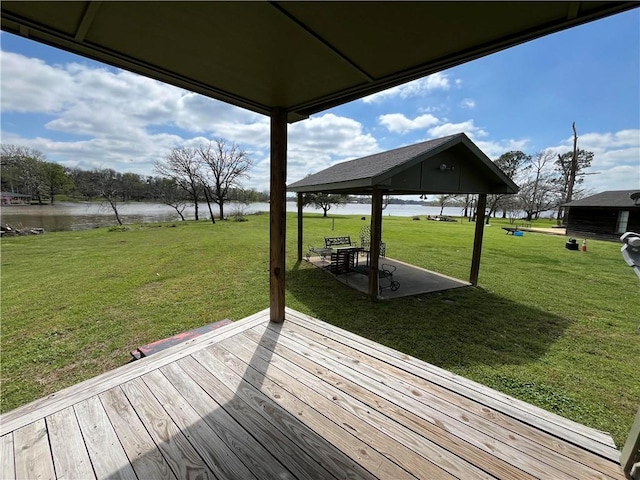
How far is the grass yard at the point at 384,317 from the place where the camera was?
2.92 meters

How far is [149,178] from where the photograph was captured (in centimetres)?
2914

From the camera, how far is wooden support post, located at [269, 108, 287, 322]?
3.00m

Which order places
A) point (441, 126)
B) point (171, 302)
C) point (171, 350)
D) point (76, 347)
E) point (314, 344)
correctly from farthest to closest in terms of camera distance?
point (441, 126) < point (171, 302) < point (76, 347) < point (314, 344) < point (171, 350)

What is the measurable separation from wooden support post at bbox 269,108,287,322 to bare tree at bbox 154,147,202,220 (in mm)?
24259

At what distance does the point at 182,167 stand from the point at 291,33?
25897 millimetres

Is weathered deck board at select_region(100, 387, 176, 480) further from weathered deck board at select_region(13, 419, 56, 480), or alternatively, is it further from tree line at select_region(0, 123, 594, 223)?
tree line at select_region(0, 123, 594, 223)

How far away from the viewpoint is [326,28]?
1.43 metres

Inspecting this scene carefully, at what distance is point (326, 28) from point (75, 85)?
→ 11.0 ft

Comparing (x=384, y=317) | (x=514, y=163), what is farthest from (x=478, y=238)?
(x=514, y=163)

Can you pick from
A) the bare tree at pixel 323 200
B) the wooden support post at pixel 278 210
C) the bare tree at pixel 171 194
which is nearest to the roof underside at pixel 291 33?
the wooden support post at pixel 278 210

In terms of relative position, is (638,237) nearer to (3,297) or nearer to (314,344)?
(314,344)

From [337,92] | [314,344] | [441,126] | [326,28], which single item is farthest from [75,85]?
[441,126]

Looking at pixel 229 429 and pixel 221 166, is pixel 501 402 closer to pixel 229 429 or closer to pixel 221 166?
pixel 229 429

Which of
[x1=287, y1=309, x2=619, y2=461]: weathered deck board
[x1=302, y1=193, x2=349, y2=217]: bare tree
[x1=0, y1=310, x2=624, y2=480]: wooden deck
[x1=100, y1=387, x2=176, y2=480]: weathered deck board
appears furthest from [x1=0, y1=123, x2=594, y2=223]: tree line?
[x1=100, y1=387, x2=176, y2=480]: weathered deck board
